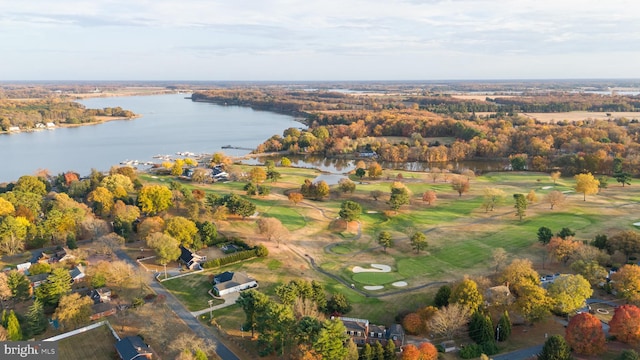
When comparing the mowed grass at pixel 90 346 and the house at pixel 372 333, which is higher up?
the house at pixel 372 333

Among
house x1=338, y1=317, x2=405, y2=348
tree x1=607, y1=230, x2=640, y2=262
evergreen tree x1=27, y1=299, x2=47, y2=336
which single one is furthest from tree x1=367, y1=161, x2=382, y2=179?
evergreen tree x1=27, y1=299, x2=47, y2=336

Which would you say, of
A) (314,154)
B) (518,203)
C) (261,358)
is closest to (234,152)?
(314,154)

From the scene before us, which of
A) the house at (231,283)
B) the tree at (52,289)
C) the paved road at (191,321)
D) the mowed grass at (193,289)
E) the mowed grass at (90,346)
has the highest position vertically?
the tree at (52,289)

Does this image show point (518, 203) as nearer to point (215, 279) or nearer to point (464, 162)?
point (215, 279)

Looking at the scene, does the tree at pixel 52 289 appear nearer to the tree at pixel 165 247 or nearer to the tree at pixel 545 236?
the tree at pixel 165 247

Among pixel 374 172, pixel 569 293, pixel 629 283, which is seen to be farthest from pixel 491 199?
pixel 569 293

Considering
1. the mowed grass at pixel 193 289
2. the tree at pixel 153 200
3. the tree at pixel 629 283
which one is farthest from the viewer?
the tree at pixel 153 200

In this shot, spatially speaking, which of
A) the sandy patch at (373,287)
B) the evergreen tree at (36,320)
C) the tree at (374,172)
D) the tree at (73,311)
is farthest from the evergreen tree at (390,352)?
the tree at (374,172)

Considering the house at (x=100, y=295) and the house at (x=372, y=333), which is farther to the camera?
the house at (x=100, y=295)
